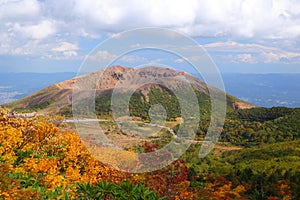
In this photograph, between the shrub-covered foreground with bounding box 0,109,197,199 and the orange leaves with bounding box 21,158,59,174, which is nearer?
the shrub-covered foreground with bounding box 0,109,197,199

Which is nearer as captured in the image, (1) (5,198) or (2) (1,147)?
(1) (5,198)

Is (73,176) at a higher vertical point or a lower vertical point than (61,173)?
higher

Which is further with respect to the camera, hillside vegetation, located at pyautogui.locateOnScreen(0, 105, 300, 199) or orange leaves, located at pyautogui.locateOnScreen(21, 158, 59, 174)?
orange leaves, located at pyautogui.locateOnScreen(21, 158, 59, 174)

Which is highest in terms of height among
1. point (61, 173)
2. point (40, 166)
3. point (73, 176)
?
point (40, 166)

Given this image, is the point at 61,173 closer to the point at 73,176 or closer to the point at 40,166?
the point at 40,166

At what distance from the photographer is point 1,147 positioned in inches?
344

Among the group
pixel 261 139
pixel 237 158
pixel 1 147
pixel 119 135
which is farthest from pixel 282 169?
pixel 261 139

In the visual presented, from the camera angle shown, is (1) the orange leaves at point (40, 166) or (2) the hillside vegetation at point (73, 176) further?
(1) the orange leaves at point (40, 166)

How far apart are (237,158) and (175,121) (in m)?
19.8

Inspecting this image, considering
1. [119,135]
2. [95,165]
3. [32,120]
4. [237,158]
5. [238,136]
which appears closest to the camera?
[95,165]

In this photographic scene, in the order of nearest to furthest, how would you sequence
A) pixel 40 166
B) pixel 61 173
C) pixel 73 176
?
pixel 73 176, pixel 40 166, pixel 61 173

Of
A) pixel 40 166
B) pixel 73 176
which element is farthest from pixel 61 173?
pixel 73 176

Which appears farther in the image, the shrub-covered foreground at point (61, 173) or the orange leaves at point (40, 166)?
the orange leaves at point (40, 166)

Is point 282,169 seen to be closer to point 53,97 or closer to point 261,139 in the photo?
point 261,139
